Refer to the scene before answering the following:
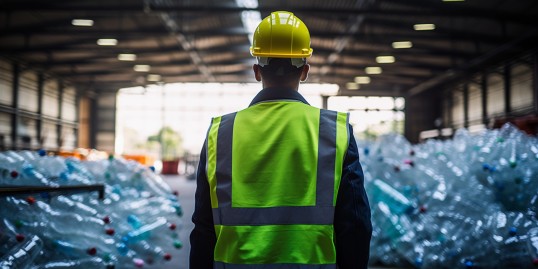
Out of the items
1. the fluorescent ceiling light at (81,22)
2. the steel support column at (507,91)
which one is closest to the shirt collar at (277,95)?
the fluorescent ceiling light at (81,22)

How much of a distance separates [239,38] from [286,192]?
23.7 metres

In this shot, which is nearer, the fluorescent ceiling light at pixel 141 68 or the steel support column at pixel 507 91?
the steel support column at pixel 507 91

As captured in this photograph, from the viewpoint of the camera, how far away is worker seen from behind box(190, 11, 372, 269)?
4.83 feet

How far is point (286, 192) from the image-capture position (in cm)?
149

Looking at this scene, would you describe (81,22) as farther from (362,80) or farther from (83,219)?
(362,80)

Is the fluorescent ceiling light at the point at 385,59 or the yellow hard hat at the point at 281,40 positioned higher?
the fluorescent ceiling light at the point at 385,59

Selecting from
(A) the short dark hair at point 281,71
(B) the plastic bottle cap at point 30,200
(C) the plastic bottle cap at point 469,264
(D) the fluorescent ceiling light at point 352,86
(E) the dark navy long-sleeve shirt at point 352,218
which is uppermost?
(D) the fluorescent ceiling light at point 352,86

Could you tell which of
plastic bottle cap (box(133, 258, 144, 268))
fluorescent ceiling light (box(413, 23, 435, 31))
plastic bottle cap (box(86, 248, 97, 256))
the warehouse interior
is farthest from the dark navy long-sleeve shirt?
fluorescent ceiling light (box(413, 23, 435, 31))

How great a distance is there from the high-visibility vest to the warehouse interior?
26.4ft

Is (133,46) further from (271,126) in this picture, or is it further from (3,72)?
(271,126)

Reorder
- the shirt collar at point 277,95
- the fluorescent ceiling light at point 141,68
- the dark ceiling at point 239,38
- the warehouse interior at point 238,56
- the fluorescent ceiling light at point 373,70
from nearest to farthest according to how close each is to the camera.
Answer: the shirt collar at point 277,95 < the dark ceiling at point 239,38 < the warehouse interior at point 238,56 < the fluorescent ceiling light at point 141,68 < the fluorescent ceiling light at point 373,70

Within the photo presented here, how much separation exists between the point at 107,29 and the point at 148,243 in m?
16.2

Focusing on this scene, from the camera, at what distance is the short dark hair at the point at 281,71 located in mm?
1671

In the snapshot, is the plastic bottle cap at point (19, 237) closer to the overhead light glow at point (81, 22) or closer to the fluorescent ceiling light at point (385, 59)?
the overhead light glow at point (81, 22)
